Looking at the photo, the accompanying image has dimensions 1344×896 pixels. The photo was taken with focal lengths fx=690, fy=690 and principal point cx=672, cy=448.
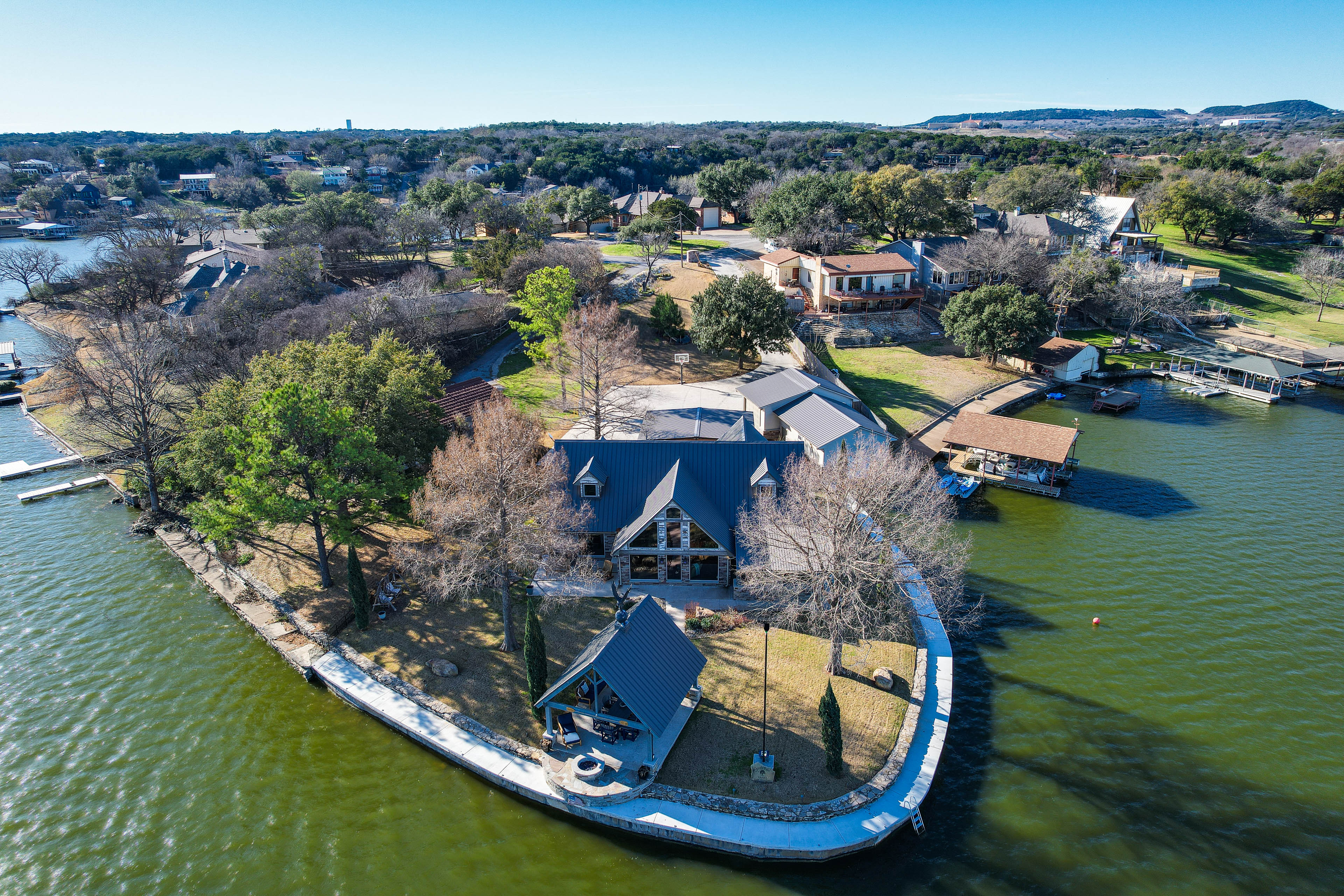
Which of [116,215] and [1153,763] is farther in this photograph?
[116,215]

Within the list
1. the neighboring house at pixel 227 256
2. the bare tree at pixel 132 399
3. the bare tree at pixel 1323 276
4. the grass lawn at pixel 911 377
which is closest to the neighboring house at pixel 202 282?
the neighboring house at pixel 227 256

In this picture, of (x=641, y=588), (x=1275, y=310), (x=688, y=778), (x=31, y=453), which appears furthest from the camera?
(x=1275, y=310)

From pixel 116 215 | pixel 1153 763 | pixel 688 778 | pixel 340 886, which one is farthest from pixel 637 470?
pixel 116 215

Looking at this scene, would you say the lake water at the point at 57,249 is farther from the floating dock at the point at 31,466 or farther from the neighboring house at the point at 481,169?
the neighboring house at the point at 481,169

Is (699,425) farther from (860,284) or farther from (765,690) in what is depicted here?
(860,284)

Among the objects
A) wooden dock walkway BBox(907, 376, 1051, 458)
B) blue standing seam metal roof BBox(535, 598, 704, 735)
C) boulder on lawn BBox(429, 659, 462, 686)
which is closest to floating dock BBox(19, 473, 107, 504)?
boulder on lawn BBox(429, 659, 462, 686)

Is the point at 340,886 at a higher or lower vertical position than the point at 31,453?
lower

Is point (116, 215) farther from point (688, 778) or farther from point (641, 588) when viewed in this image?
point (688, 778)
